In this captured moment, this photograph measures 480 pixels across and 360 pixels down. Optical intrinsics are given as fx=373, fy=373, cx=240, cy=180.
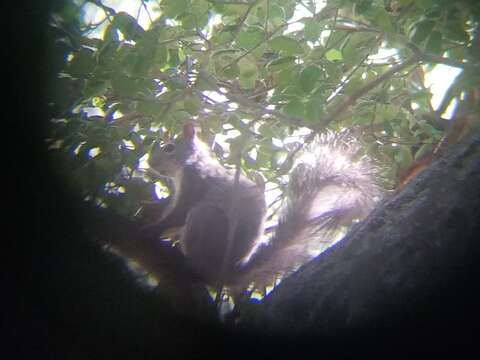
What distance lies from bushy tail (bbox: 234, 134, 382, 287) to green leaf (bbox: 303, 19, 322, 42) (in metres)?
0.92

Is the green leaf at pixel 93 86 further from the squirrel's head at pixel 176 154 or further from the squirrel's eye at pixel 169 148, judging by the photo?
the squirrel's eye at pixel 169 148

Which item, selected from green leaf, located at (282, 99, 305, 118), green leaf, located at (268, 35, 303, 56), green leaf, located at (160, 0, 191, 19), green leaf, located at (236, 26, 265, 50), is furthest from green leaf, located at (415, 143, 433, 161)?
green leaf, located at (160, 0, 191, 19)

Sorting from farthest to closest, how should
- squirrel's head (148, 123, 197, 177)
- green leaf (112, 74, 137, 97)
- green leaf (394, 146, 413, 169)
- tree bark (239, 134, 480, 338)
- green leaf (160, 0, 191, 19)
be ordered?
squirrel's head (148, 123, 197, 177) < green leaf (394, 146, 413, 169) < green leaf (112, 74, 137, 97) < green leaf (160, 0, 191, 19) < tree bark (239, 134, 480, 338)

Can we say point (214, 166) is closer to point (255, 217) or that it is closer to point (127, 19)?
point (255, 217)

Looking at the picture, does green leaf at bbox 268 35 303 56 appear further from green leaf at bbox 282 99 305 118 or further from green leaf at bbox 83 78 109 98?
green leaf at bbox 83 78 109 98

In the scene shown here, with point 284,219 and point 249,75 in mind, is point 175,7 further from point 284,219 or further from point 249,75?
point 284,219

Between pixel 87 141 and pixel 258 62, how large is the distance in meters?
1.16

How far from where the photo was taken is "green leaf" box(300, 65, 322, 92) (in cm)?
178

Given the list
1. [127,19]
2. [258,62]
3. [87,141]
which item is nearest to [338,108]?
[258,62]

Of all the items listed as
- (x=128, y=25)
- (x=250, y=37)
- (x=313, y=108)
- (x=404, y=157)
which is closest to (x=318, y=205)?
(x=404, y=157)

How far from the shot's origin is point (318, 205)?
254 cm

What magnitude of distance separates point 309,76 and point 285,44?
0.76ft

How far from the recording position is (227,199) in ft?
11.4

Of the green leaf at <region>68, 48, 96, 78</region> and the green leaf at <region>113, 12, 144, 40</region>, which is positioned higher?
the green leaf at <region>113, 12, 144, 40</region>
